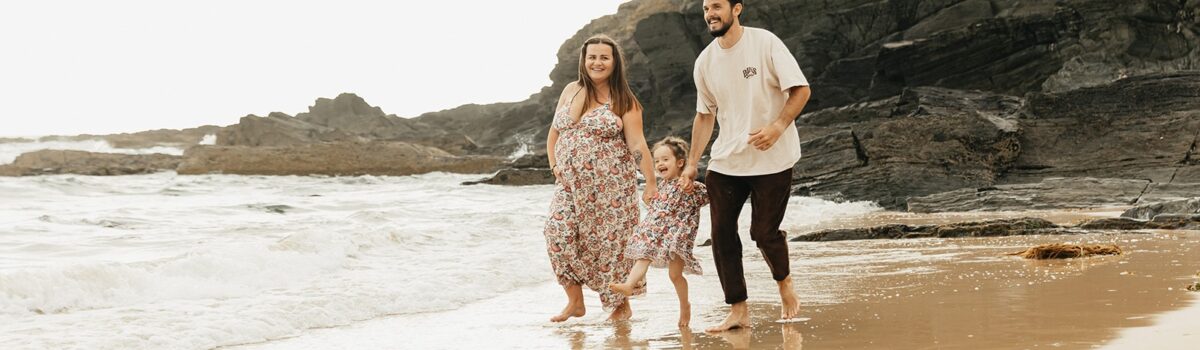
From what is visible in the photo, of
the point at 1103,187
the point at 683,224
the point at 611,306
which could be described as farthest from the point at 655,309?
the point at 1103,187

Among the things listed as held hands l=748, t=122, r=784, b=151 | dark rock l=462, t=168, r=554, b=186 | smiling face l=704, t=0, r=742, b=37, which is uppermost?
smiling face l=704, t=0, r=742, b=37

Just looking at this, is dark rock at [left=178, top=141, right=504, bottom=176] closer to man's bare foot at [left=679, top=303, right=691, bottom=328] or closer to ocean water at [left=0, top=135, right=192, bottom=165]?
ocean water at [left=0, top=135, right=192, bottom=165]

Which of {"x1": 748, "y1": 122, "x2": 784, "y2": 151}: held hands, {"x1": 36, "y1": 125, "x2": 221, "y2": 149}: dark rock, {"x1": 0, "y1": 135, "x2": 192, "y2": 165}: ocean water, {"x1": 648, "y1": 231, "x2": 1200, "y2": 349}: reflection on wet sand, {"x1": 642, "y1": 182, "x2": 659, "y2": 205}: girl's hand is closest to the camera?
{"x1": 648, "y1": 231, "x2": 1200, "y2": 349}: reflection on wet sand

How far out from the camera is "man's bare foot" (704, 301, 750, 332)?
16.3 feet

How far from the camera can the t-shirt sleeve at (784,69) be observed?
4766 mm

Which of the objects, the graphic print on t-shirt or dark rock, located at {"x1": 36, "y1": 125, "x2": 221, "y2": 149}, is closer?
the graphic print on t-shirt

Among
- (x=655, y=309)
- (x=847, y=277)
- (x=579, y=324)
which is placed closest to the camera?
(x=579, y=324)

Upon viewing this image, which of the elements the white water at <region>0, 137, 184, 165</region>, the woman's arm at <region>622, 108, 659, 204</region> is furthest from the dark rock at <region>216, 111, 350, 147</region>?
the woman's arm at <region>622, 108, 659, 204</region>

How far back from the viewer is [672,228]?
5.29m

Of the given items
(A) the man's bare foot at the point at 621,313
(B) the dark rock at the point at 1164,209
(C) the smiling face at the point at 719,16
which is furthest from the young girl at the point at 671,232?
(B) the dark rock at the point at 1164,209

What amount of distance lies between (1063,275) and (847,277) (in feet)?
4.16

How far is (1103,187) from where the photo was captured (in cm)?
1634

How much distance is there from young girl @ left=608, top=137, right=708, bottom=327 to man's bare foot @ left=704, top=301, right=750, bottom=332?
1.00 ft

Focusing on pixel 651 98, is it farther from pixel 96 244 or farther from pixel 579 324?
pixel 579 324
